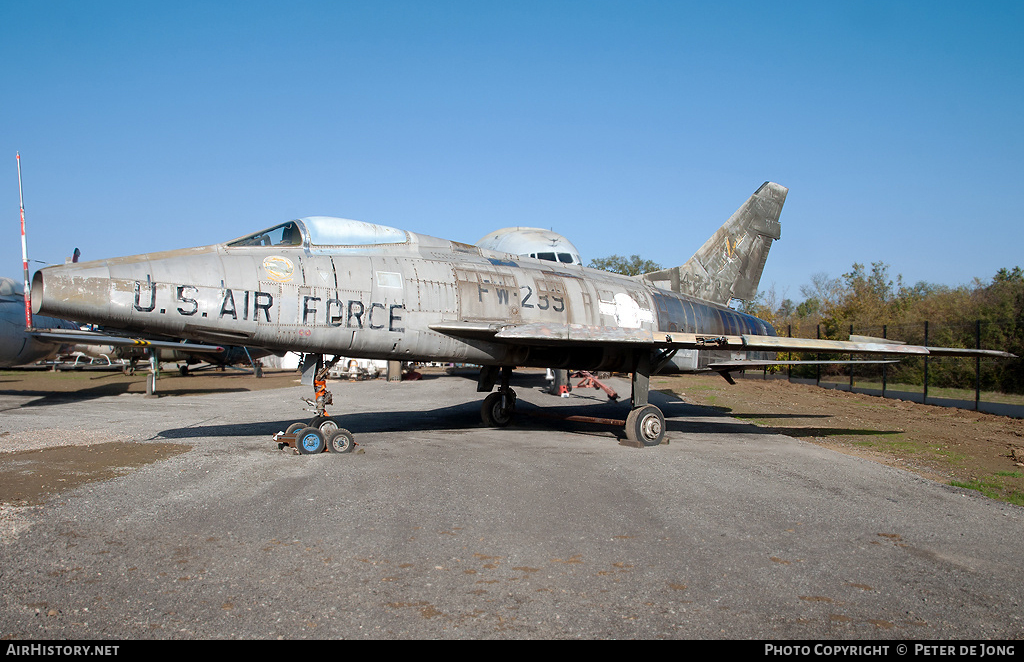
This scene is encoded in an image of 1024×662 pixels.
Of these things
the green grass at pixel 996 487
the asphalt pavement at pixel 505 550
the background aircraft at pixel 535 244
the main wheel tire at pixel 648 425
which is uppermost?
the background aircraft at pixel 535 244

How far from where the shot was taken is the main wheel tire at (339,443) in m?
9.56

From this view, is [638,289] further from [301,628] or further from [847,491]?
[301,628]

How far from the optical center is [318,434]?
31.3ft

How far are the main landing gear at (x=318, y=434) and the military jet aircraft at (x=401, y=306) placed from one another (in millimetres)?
90

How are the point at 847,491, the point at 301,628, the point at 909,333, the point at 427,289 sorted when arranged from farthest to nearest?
the point at 909,333 → the point at 427,289 → the point at 847,491 → the point at 301,628

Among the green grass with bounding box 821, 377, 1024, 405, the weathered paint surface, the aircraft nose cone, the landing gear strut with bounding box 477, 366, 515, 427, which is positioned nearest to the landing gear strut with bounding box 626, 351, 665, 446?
the weathered paint surface

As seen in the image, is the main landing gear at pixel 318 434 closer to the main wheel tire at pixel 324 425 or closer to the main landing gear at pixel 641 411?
the main wheel tire at pixel 324 425

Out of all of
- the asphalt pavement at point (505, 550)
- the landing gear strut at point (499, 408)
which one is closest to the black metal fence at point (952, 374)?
the landing gear strut at point (499, 408)

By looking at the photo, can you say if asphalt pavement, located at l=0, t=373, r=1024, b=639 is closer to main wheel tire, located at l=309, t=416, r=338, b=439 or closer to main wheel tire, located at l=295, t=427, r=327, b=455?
main wheel tire, located at l=295, t=427, r=327, b=455

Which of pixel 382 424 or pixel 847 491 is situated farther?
pixel 382 424

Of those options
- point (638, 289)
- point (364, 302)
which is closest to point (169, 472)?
point (364, 302)

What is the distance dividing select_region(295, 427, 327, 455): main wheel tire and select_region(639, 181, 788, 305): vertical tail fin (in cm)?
1049

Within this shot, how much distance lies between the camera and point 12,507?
6.18 m
